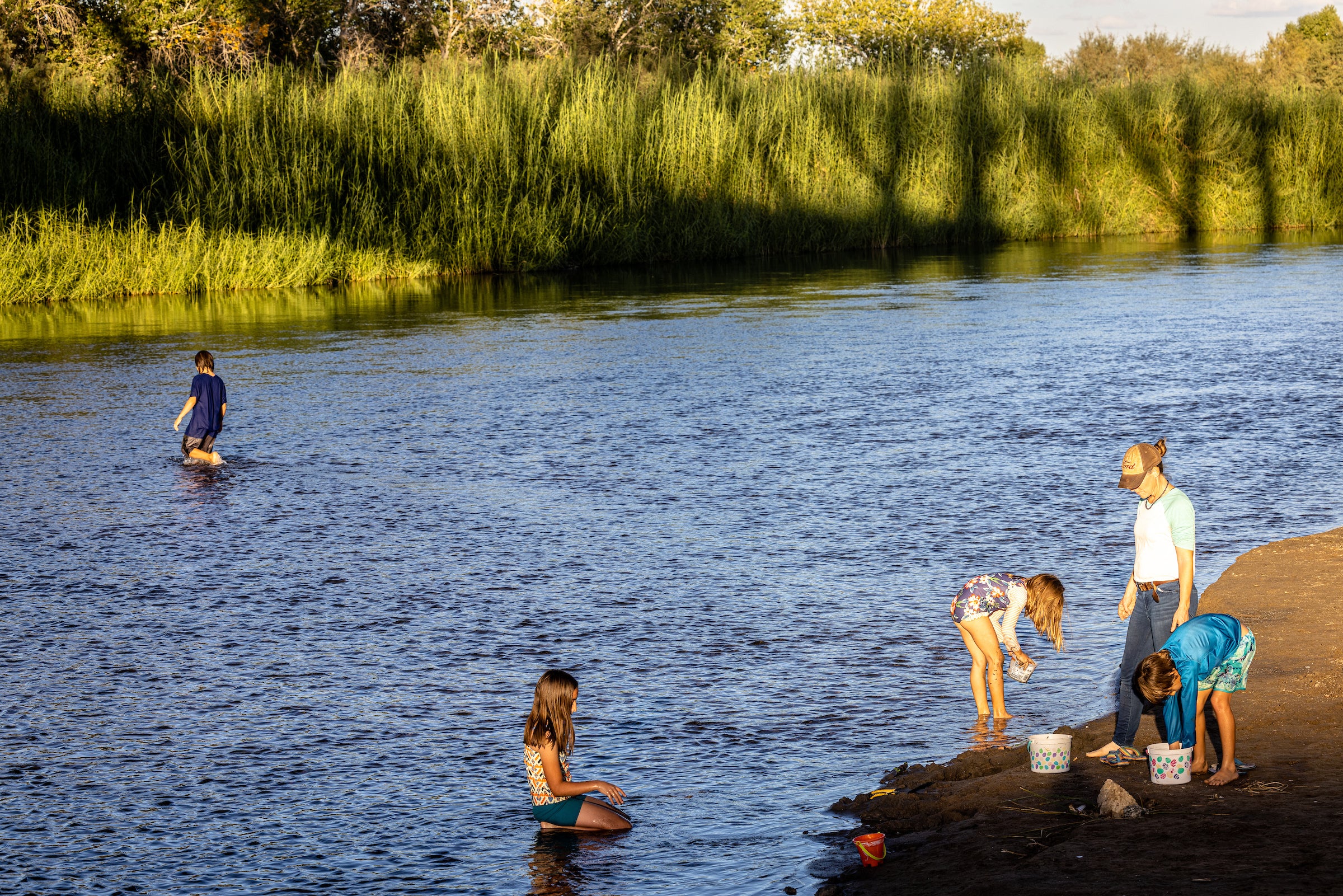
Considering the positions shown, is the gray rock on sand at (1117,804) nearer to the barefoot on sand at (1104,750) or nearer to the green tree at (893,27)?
the barefoot on sand at (1104,750)

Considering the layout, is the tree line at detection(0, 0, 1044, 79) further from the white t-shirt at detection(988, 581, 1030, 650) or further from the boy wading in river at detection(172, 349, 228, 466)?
the white t-shirt at detection(988, 581, 1030, 650)

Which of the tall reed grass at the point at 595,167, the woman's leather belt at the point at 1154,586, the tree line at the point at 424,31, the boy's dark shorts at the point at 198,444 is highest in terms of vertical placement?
the tree line at the point at 424,31

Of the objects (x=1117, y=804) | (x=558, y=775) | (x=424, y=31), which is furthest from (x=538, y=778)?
(x=424, y=31)

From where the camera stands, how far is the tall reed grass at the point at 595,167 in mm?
29016

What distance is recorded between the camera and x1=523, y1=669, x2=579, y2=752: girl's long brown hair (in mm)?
5371

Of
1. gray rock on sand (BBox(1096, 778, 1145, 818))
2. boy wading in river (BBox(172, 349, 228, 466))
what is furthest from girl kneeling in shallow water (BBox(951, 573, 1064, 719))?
boy wading in river (BBox(172, 349, 228, 466))

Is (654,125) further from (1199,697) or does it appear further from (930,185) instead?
(1199,697)

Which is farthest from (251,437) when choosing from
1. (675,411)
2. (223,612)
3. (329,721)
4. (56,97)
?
(56,97)

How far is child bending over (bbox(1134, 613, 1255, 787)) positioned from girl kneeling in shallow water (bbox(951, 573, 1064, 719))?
926 mm

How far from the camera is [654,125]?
3406cm

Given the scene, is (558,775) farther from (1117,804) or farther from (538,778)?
(1117,804)

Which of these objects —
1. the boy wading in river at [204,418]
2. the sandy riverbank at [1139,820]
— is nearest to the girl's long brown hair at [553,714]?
the sandy riverbank at [1139,820]

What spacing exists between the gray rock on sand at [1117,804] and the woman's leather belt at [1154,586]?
1.46 m

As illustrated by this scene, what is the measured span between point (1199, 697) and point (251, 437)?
995 centimetres
